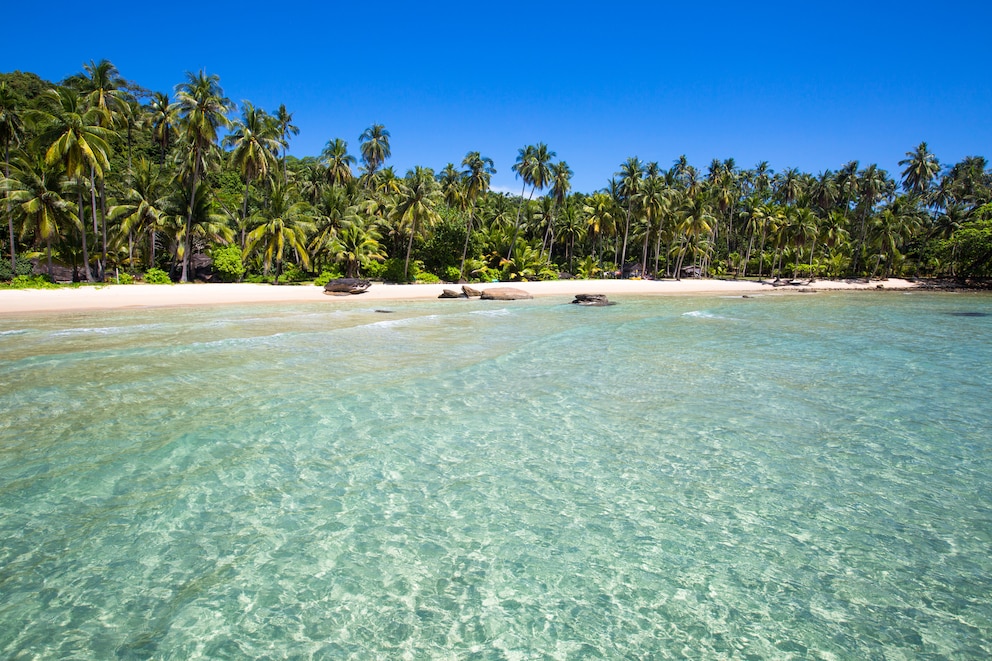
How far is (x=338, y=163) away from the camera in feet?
173

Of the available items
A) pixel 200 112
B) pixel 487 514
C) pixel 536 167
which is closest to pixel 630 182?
pixel 536 167

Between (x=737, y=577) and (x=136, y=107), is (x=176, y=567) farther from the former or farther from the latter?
(x=136, y=107)

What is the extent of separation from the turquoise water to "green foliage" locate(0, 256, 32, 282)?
23.3 m

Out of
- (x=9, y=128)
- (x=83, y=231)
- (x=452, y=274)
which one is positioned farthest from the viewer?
(x=452, y=274)

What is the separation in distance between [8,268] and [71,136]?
8.27 meters

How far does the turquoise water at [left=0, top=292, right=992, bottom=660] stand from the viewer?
11.9 feet

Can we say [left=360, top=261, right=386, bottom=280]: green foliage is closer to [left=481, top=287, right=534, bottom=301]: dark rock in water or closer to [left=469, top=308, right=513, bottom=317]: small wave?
[left=481, top=287, right=534, bottom=301]: dark rock in water

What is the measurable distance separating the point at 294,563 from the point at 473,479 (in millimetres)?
2259

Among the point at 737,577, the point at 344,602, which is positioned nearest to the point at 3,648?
the point at 344,602

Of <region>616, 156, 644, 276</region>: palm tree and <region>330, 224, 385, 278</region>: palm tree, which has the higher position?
<region>616, 156, 644, 276</region>: palm tree

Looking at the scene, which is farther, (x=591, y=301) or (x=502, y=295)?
(x=502, y=295)

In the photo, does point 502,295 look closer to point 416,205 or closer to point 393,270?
point 416,205

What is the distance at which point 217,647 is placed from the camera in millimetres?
3395

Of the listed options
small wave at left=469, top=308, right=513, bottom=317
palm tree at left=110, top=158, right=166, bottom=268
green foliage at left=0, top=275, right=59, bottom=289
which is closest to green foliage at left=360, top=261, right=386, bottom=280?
palm tree at left=110, top=158, right=166, bottom=268
